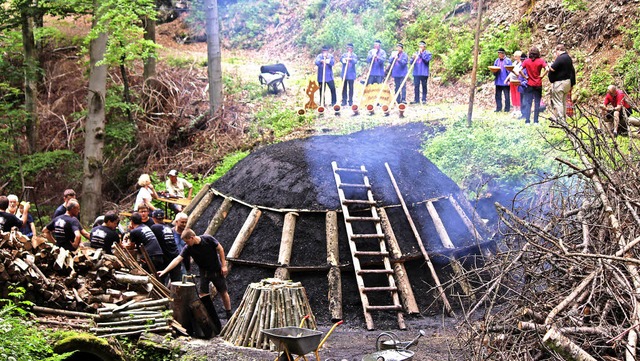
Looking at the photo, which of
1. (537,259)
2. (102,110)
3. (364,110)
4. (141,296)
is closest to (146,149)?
(102,110)

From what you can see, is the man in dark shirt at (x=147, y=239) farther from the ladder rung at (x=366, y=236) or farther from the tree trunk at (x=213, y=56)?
the tree trunk at (x=213, y=56)

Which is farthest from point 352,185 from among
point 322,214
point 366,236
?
point 366,236

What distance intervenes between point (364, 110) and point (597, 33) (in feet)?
23.4

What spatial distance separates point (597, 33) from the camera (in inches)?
898

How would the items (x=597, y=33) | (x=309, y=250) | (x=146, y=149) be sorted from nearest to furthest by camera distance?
(x=309, y=250), (x=597, y=33), (x=146, y=149)

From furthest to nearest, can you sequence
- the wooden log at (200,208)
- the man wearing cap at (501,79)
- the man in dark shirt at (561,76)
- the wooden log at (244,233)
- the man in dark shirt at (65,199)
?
the man wearing cap at (501,79), the man in dark shirt at (561,76), the wooden log at (200,208), the wooden log at (244,233), the man in dark shirt at (65,199)

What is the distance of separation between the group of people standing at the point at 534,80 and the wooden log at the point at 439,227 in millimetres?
3020

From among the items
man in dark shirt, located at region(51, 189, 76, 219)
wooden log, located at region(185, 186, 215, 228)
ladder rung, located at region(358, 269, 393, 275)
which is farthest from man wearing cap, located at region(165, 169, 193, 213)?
ladder rung, located at region(358, 269, 393, 275)

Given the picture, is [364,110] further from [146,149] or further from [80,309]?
[80,309]

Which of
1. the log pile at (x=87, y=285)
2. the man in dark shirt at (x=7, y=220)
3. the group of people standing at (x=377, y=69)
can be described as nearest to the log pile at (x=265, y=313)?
the log pile at (x=87, y=285)

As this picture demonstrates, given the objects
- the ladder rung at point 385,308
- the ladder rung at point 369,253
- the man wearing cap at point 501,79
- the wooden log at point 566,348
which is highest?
the man wearing cap at point 501,79

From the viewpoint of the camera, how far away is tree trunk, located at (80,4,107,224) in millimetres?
21031

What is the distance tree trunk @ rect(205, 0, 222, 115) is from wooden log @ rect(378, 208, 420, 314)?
11.5 meters

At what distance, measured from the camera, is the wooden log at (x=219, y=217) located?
15.4m
